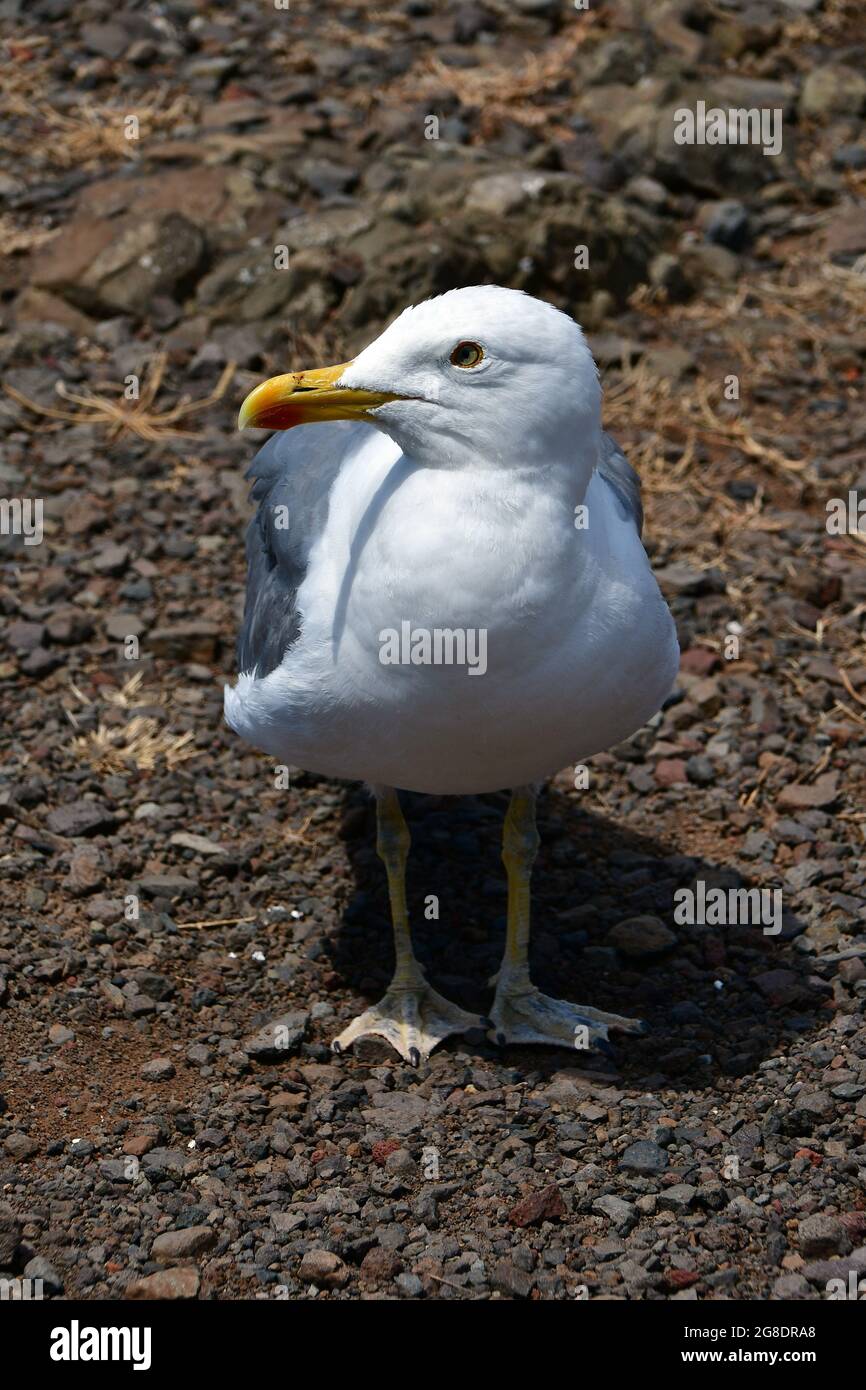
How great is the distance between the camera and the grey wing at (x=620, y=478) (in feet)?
17.7

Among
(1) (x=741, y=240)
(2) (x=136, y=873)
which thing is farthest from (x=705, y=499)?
(2) (x=136, y=873)

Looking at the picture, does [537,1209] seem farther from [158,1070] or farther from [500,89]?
[500,89]

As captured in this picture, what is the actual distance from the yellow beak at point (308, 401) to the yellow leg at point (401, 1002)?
1.50 m

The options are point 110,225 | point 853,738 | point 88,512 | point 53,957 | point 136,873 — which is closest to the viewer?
point 53,957

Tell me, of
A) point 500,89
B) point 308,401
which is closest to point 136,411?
point 500,89

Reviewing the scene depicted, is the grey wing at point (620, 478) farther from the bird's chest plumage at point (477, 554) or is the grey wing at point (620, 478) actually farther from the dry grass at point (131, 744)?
the dry grass at point (131, 744)

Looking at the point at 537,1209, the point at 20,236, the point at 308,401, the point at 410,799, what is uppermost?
the point at 20,236

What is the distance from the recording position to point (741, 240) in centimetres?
1003

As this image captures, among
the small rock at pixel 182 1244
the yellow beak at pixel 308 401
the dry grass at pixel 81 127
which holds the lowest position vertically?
the small rock at pixel 182 1244

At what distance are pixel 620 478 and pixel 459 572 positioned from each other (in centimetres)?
149

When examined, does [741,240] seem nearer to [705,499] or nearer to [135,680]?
[705,499]

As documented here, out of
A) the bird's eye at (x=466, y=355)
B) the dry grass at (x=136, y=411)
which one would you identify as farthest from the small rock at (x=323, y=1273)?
the dry grass at (x=136, y=411)

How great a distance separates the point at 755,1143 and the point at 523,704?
144 centimetres

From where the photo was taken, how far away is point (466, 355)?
4254 millimetres
